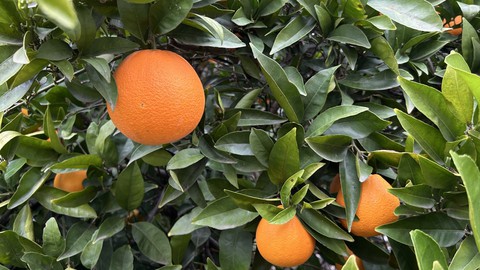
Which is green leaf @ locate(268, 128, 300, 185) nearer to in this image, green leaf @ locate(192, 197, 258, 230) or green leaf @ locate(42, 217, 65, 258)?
green leaf @ locate(192, 197, 258, 230)

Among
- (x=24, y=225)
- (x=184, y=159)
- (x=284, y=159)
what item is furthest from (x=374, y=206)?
(x=24, y=225)

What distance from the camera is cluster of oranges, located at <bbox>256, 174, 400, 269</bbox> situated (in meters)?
0.98

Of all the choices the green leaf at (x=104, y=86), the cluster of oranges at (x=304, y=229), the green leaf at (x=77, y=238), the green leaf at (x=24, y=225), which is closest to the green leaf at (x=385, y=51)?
the cluster of oranges at (x=304, y=229)

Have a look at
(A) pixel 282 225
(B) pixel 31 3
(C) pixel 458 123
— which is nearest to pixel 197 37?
(B) pixel 31 3

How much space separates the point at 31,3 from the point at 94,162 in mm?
545

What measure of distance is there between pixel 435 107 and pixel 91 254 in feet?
2.66

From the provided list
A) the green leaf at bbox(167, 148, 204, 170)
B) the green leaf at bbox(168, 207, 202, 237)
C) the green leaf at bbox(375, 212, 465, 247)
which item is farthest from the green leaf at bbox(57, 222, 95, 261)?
the green leaf at bbox(375, 212, 465, 247)

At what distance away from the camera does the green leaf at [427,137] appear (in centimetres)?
89

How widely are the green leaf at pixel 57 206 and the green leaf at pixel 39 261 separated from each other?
0.12m

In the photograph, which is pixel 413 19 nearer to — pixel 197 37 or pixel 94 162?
pixel 197 37

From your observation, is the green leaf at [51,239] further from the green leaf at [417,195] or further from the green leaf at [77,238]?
the green leaf at [417,195]

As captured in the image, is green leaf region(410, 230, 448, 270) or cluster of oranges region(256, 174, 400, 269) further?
cluster of oranges region(256, 174, 400, 269)

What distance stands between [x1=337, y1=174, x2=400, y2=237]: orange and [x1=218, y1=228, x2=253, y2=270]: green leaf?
27cm

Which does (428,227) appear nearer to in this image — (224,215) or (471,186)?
(471,186)
